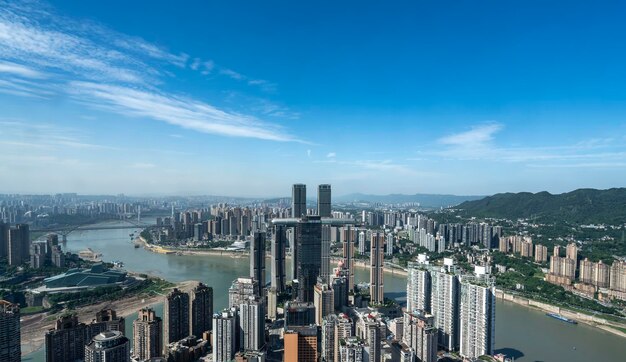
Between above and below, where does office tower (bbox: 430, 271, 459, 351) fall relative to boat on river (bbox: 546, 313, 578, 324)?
above

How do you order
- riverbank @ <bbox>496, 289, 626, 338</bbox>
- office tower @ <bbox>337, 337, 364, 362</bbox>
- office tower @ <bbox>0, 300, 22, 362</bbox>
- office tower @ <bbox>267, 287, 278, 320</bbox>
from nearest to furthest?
1. office tower @ <bbox>337, 337, 364, 362</bbox>
2. office tower @ <bbox>0, 300, 22, 362</bbox>
3. office tower @ <bbox>267, 287, 278, 320</bbox>
4. riverbank @ <bbox>496, 289, 626, 338</bbox>

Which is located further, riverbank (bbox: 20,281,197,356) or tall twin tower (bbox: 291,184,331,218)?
tall twin tower (bbox: 291,184,331,218)

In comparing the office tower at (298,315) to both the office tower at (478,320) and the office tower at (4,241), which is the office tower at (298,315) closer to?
the office tower at (478,320)

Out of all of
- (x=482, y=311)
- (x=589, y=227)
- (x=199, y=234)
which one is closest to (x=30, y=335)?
(x=482, y=311)

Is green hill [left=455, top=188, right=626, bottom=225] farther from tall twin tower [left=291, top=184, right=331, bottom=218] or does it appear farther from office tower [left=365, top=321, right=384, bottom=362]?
office tower [left=365, top=321, right=384, bottom=362]

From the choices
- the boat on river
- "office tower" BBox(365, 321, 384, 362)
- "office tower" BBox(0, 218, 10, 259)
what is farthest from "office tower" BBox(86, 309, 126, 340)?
"office tower" BBox(0, 218, 10, 259)

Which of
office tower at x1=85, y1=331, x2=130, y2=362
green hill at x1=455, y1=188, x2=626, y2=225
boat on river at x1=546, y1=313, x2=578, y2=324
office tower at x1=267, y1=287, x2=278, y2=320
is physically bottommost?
boat on river at x1=546, y1=313, x2=578, y2=324


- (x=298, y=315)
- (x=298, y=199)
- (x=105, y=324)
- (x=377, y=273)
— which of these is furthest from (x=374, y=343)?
(x=298, y=199)

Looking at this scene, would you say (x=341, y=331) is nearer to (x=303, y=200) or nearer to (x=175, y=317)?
(x=175, y=317)
